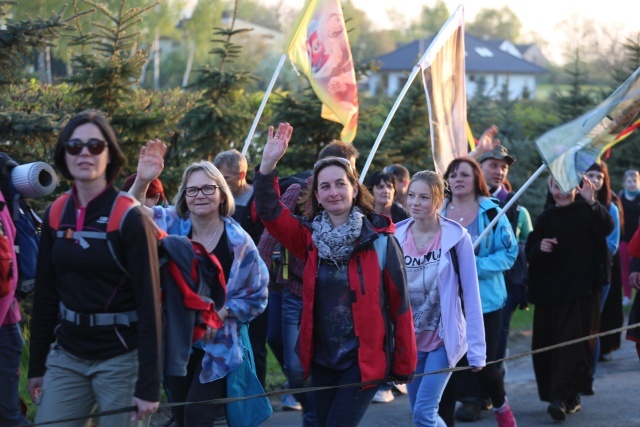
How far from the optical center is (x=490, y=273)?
23.7ft

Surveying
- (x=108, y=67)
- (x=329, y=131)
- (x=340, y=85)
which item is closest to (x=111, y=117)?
(x=108, y=67)

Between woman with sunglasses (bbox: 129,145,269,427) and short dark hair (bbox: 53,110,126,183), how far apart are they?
96 cm

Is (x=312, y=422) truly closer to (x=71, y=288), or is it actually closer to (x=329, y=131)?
(x=71, y=288)

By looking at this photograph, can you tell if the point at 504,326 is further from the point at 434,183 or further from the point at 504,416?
the point at 434,183

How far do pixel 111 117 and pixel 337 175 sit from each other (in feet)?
15.7

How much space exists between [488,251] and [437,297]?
1238 millimetres

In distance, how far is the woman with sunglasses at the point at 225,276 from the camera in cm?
536

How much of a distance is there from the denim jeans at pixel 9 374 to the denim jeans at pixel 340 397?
5.03 feet

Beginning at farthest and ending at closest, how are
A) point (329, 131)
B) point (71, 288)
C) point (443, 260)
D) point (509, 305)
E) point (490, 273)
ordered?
1. point (329, 131)
2. point (509, 305)
3. point (490, 273)
4. point (443, 260)
5. point (71, 288)

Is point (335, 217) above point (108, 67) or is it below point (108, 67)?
below

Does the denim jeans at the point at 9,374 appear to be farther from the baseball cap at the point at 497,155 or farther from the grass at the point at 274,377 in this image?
the baseball cap at the point at 497,155

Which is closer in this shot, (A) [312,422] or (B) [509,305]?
(A) [312,422]

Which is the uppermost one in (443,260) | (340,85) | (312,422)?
(340,85)

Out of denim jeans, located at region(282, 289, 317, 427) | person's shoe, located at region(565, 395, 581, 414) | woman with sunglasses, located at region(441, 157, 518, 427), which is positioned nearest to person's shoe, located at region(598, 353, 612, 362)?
person's shoe, located at region(565, 395, 581, 414)
